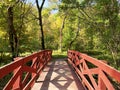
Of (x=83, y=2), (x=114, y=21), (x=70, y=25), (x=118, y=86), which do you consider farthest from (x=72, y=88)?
(x=70, y=25)

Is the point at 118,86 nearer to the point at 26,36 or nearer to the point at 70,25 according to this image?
the point at 26,36

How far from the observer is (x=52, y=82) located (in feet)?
26.5

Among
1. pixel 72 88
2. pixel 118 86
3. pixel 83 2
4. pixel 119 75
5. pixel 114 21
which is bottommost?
pixel 118 86

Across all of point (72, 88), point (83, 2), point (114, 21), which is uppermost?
point (83, 2)

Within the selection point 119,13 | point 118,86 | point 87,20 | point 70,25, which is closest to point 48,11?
point 70,25

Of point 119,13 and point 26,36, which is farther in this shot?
point 26,36

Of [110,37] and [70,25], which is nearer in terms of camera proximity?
[110,37]

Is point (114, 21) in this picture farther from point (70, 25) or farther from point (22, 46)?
point (70, 25)

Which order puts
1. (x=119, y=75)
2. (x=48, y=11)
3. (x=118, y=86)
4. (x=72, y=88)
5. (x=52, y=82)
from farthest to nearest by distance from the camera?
1. (x=48, y=11)
2. (x=118, y=86)
3. (x=52, y=82)
4. (x=72, y=88)
5. (x=119, y=75)

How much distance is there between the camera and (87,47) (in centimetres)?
3862

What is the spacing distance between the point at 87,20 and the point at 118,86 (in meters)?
7.51

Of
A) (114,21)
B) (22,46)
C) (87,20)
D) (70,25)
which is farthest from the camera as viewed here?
(70,25)

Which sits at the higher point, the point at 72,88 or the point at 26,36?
the point at 26,36

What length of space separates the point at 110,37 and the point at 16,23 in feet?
26.4
